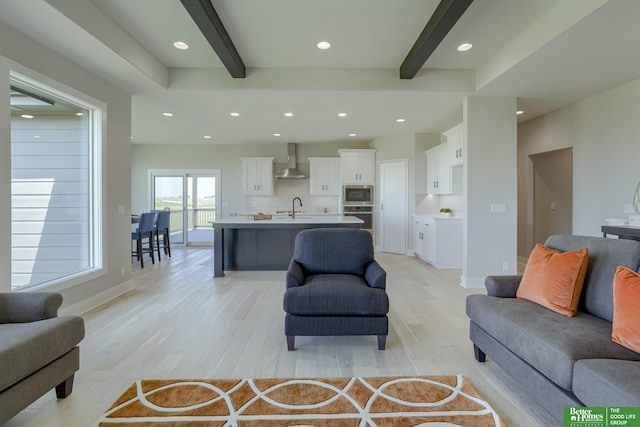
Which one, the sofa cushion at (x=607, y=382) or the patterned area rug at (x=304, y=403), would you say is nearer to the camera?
the sofa cushion at (x=607, y=382)

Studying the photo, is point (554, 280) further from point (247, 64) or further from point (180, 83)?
point (180, 83)

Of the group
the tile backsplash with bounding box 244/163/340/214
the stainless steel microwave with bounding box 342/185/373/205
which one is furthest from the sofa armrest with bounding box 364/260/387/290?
the tile backsplash with bounding box 244/163/340/214

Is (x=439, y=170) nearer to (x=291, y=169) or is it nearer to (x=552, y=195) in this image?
(x=552, y=195)

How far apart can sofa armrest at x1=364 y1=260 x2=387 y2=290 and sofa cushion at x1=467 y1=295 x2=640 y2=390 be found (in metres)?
0.72

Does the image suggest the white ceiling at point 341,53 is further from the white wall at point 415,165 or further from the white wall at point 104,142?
the white wall at point 415,165

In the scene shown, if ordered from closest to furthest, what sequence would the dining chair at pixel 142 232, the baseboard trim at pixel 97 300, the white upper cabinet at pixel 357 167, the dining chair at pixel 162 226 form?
the baseboard trim at pixel 97 300
the dining chair at pixel 142 232
the dining chair at pixel 162 226
the white upper cabinet at pixel 357 167

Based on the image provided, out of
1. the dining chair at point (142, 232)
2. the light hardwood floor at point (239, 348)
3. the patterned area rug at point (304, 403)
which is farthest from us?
the dining chair at point (142, 232)

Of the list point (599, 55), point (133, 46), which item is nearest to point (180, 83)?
point (133, 46)

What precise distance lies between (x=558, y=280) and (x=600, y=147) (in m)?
3.57

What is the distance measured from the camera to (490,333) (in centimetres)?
209

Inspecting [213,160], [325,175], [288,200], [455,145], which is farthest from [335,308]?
[213,160]

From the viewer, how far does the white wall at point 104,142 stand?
2.59 m

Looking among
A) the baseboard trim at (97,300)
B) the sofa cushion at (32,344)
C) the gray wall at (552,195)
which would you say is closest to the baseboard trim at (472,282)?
the gray wall at (552,195)

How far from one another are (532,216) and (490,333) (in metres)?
4.94
